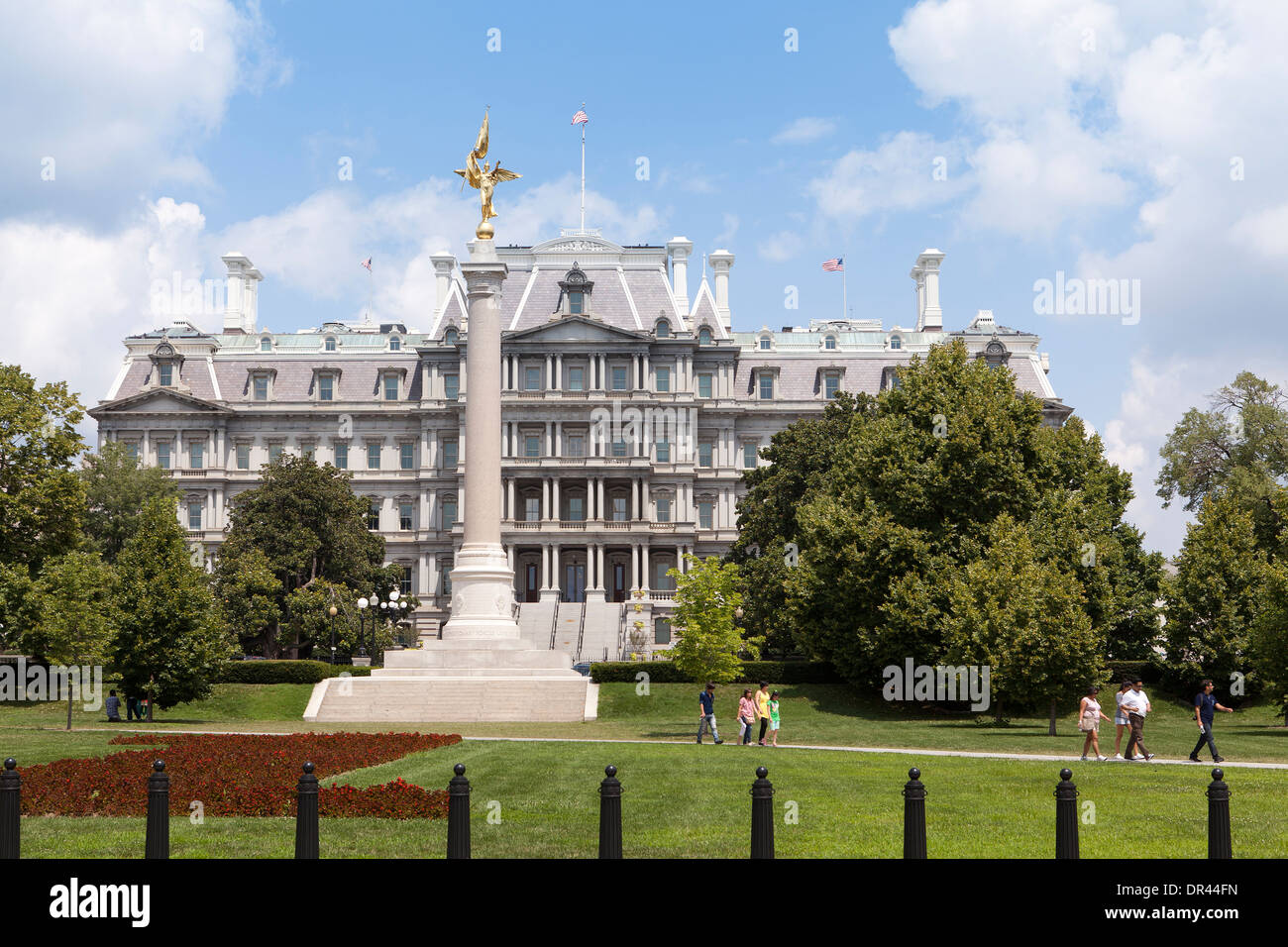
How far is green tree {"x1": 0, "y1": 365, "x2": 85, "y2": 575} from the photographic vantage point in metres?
53.2

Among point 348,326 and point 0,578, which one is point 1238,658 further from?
point 348,326

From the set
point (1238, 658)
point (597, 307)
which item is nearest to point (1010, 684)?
point (1238, 658)

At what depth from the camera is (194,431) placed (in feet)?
297

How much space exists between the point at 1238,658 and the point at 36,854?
46.1 m

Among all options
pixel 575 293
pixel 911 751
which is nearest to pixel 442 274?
pixel 575 293

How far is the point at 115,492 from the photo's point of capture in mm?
76250

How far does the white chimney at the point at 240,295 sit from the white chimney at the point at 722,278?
36.5 metres

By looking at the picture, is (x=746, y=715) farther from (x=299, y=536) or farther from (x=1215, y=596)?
(x=299, y=536)

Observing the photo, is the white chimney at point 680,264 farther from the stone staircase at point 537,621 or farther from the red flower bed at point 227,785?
the red flower bed at point 227,785

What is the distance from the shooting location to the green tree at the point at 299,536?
219 feet

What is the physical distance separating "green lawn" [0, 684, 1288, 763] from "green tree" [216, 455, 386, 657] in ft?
53.8

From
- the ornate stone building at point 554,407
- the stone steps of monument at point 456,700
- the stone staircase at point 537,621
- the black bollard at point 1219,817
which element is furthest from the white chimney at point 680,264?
the black bollard at point 1219,817

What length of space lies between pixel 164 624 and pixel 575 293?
5253cm
